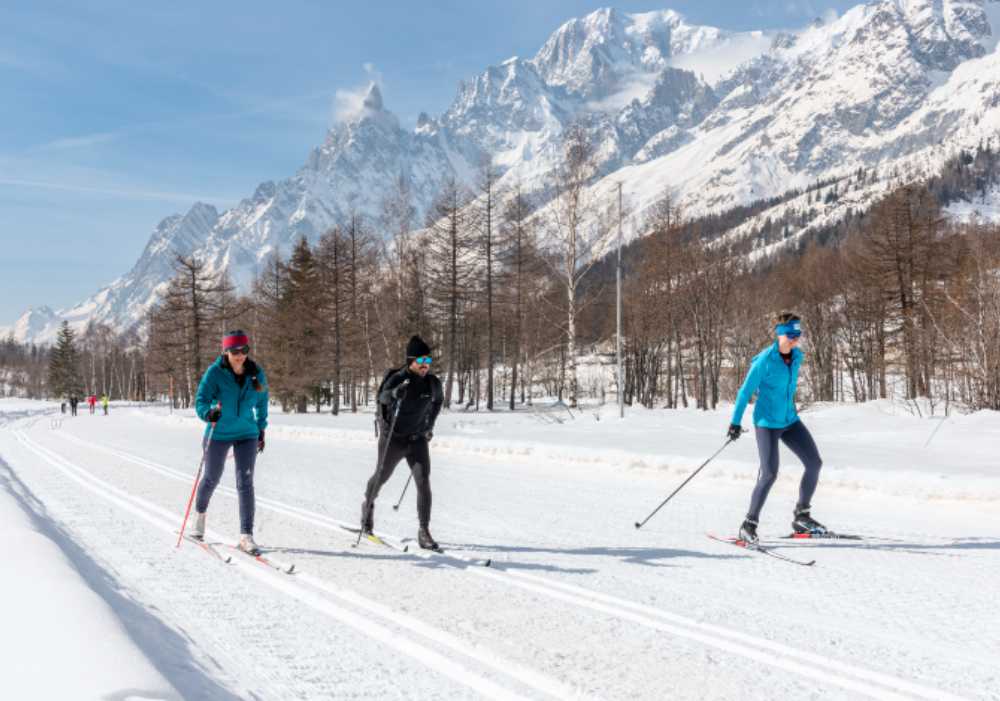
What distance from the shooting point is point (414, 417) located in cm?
688

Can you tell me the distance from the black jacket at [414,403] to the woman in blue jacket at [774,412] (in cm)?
283

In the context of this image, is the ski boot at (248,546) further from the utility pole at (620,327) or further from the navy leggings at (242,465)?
the utility pole at (620,327)

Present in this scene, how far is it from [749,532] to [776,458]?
2.51 feet

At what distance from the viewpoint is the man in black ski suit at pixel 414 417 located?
6.79 meters

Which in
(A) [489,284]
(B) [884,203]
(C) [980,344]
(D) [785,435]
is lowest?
(D) [785,435]

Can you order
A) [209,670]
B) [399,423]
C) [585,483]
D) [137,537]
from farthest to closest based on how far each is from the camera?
1. [585,483]
2. [137,537]
3. [399,423]
4. [209,670]

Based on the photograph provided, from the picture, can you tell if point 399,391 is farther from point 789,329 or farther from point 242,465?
point 789,329

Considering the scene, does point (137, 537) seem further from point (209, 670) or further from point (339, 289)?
point (339, 289)

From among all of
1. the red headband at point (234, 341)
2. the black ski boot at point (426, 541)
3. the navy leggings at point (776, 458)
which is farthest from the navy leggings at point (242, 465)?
the navy leggings at point (776, 458)

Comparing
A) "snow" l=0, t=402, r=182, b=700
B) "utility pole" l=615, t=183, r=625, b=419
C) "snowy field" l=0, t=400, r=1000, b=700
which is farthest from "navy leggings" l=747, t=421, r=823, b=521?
Answer: "utility pole" l=615, t=183, r=625, b=419

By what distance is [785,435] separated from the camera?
7.23 metres

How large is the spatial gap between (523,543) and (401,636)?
301cm

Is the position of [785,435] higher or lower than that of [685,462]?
higher


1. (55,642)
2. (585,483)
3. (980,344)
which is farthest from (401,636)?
(980,344)
